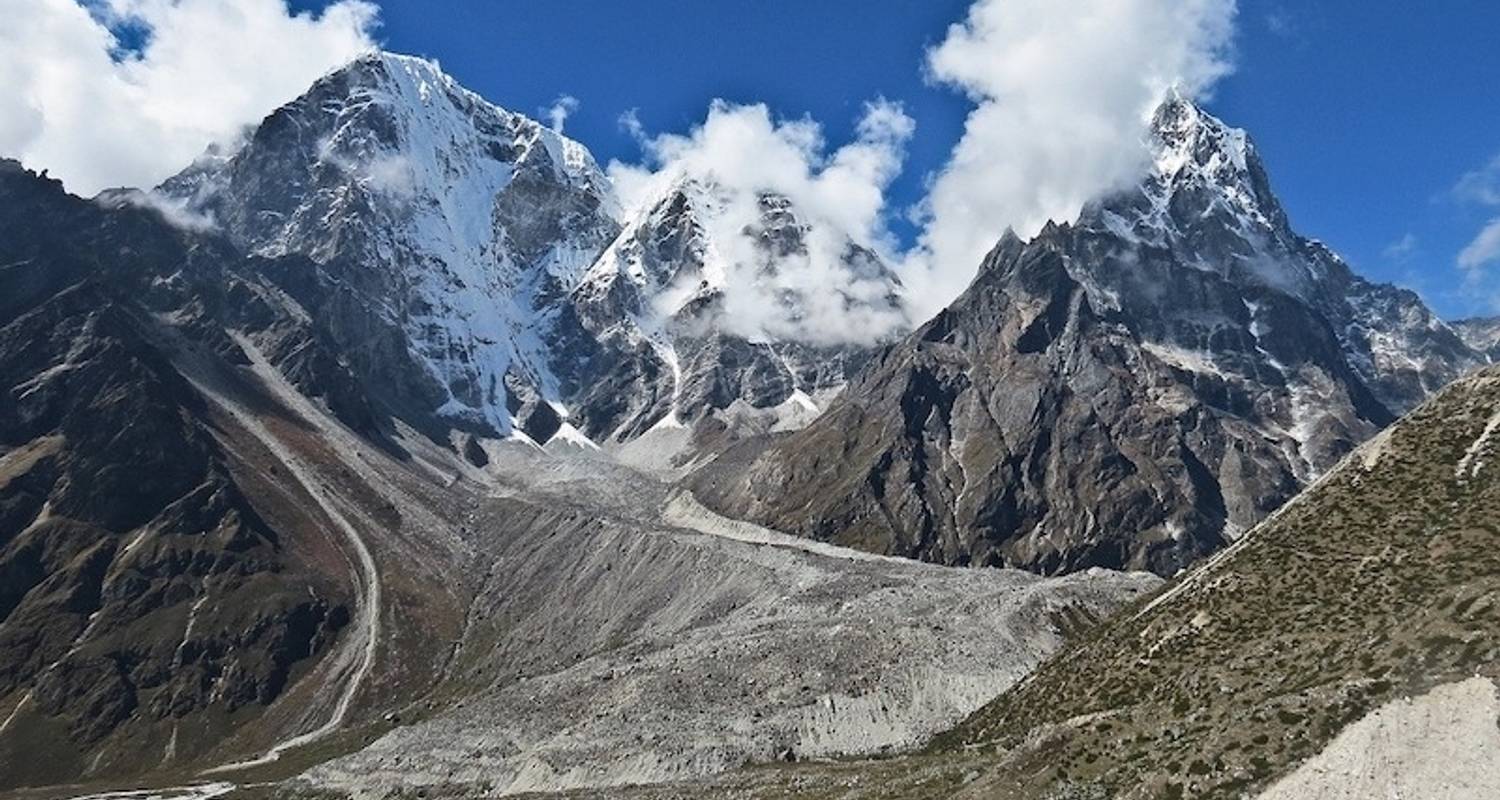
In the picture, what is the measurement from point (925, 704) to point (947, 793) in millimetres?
64781

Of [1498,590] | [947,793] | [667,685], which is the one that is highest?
[667,685]

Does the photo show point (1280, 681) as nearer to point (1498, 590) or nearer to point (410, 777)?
point (1498, 590)

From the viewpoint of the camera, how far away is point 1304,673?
58531mm

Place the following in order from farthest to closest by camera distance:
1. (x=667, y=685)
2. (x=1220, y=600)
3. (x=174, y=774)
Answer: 1. (x=174, y=774)
2. (x=667, y=685)
3. (x=1220, y=600)

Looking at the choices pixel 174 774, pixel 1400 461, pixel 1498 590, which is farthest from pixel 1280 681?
pixel 174 774

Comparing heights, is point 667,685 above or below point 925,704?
above

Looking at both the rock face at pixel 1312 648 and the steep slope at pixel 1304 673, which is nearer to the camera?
the steep slope at pixel 1304 673

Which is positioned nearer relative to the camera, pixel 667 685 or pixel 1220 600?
pixel 1220 600

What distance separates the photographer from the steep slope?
157 feet

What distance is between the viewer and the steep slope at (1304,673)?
157ft

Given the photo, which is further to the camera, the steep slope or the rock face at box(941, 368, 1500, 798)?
the rock face at box(941, 368, 1500, 798)

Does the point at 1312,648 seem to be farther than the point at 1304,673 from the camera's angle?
Yes

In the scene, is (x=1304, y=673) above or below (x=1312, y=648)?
below

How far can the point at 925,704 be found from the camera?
12756 centimetres
